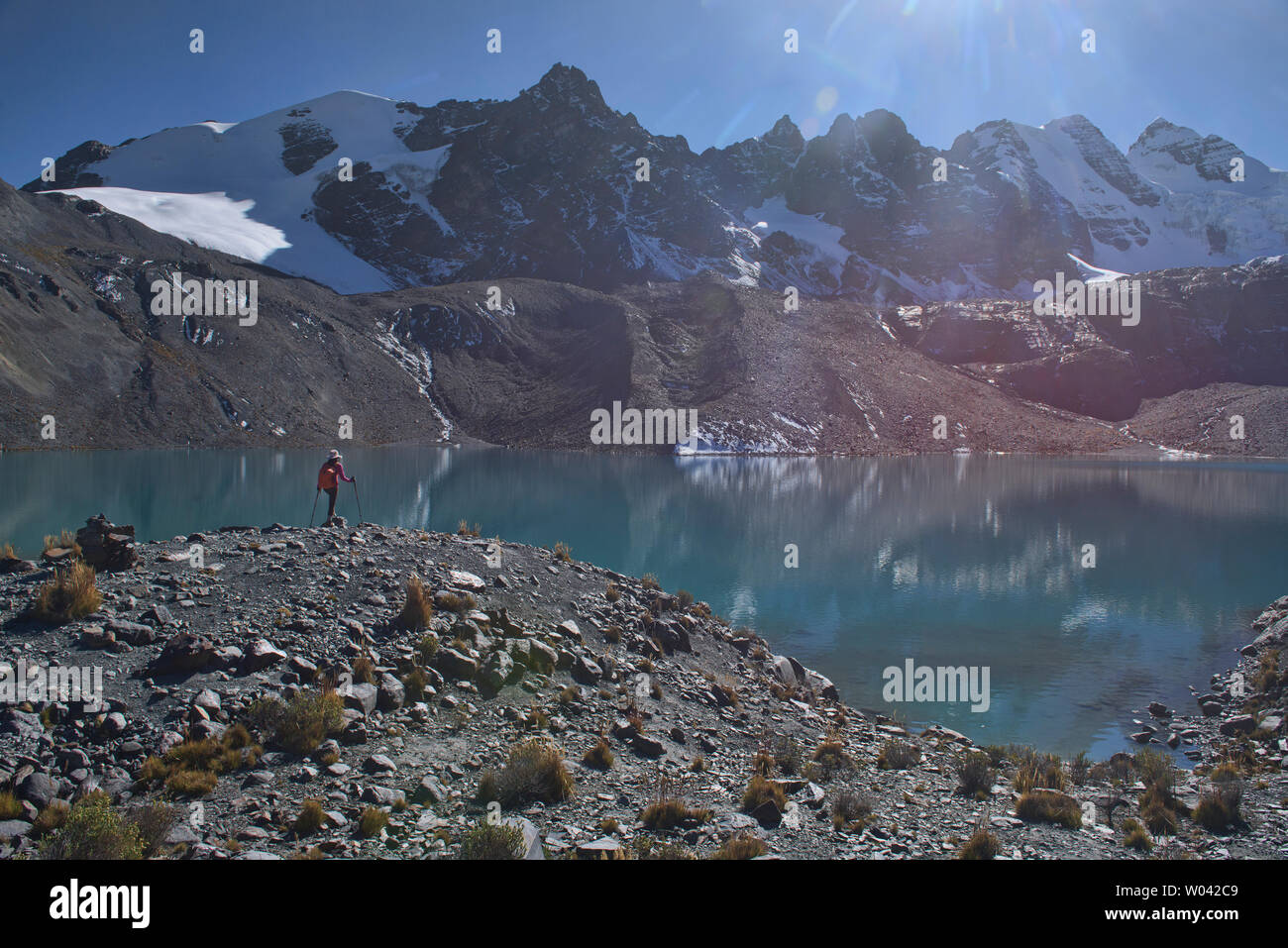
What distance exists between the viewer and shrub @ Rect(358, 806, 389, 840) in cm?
633

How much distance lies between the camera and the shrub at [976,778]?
29.8 feet

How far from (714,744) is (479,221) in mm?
161047

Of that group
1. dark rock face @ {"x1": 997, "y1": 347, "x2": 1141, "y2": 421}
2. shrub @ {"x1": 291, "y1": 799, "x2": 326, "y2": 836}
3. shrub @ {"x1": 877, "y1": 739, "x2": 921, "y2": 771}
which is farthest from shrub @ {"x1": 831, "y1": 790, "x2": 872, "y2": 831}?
dark rock face @ {"x1": 997, "y1": 347, "x2": 1141, "y2": 421}

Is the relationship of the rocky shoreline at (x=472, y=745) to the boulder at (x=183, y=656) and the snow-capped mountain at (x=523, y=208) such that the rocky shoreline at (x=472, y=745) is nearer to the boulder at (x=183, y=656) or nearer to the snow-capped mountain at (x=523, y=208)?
the boulder at (x=183, y=656)

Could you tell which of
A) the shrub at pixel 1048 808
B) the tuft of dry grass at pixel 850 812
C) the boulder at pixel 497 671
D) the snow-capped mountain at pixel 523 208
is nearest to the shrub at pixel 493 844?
the tuft of dry grass at pixel 850 812

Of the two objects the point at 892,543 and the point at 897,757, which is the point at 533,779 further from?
the point at 892,543

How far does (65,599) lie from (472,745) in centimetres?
552

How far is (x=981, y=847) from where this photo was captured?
6.96 m

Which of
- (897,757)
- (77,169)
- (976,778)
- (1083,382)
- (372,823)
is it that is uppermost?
(77,169)

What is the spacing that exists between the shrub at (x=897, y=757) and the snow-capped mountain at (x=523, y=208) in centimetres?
12943

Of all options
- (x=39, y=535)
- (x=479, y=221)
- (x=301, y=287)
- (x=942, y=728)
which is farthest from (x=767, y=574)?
(x=479, y=221)

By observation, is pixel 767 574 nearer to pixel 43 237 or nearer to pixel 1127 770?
pixel 1127 770

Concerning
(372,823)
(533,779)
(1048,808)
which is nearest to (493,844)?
(372,823)
